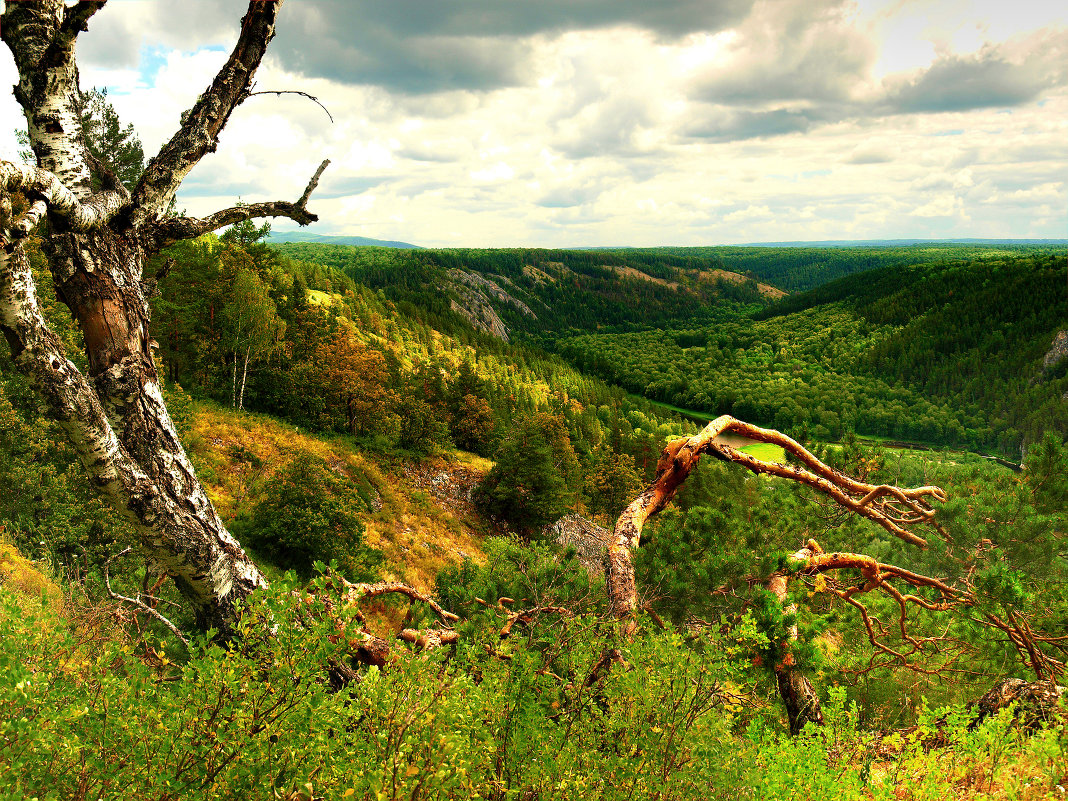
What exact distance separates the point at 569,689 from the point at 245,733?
1804mm

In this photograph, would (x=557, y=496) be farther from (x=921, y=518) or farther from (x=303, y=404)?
(x=921, y=518)

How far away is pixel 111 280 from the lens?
11.3ft

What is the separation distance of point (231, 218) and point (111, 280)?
100cm

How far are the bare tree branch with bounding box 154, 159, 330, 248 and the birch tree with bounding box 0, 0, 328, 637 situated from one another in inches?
0.6

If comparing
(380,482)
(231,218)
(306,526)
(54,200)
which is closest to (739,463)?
(231,218)

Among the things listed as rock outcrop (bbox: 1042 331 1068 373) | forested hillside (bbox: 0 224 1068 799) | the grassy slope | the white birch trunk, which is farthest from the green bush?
rock outcrop (bbox: 1042 331 1068 373)

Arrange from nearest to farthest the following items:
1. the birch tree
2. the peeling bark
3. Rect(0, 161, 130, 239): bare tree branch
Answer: Rect(0, 161, 130, 239): bare tree branch
the birch tree
the peeling bark

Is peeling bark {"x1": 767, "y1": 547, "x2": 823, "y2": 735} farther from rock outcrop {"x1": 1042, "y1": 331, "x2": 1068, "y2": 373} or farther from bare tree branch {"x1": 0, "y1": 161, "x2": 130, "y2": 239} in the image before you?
rock outcrop {"x1": 1042, "y1": 331, "x2": 1068, "y2": 373}

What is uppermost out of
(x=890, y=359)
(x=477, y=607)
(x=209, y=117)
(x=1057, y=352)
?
(x=209, y=117)

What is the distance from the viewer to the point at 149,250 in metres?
3.78

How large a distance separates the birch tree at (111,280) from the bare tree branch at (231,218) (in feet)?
0.05

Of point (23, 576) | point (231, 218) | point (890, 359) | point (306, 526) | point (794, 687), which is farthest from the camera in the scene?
point (890, 359)

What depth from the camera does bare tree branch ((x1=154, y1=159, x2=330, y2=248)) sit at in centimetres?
381

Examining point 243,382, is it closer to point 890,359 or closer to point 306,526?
point 306,526
